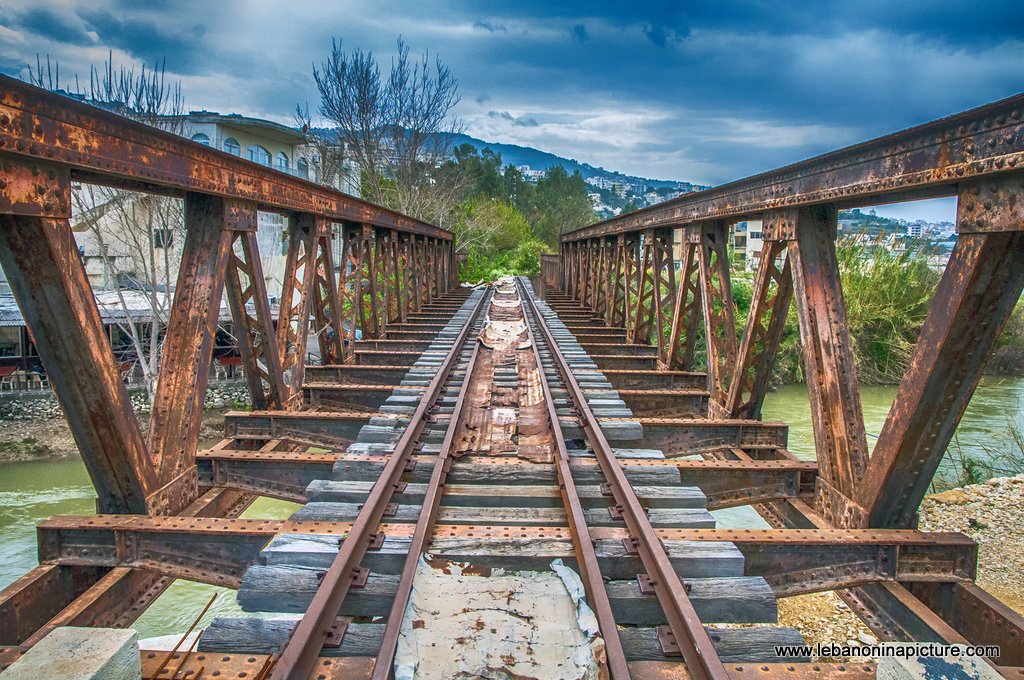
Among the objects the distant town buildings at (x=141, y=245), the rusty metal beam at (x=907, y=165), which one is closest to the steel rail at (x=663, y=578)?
the rusty metal beam at (x=907, y=165)

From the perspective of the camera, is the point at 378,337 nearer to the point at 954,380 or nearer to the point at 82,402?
the point at 82,402

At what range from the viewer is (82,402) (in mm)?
3496

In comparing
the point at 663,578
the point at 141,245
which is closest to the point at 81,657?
the point at 663,578

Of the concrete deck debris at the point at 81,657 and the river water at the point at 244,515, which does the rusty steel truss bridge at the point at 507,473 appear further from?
the river water at the point at 244,515

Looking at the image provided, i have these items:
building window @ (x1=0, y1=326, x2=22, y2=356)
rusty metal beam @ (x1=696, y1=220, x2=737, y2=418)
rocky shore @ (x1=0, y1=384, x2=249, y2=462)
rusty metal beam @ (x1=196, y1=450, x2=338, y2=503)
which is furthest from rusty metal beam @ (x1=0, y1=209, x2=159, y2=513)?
building window @ (x1=0, y1=326, x2=22, y2=356)

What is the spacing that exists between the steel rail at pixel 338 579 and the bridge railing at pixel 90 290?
1.51 meters

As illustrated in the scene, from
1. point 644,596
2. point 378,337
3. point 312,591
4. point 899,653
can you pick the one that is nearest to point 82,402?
point 312,591

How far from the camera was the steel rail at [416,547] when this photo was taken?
249 centimetres

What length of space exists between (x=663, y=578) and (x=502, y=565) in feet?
3.01

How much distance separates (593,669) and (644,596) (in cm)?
65

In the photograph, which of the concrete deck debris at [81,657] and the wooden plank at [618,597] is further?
the wooden plank at [618,597]

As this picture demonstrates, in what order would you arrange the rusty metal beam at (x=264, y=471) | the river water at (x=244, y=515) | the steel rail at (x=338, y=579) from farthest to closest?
the river water at (x=244, y=515) → the rusty metal beam at (x=264, y=471) → the steel rail at (x=338, y=579)

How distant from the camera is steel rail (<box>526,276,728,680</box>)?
8.19ft

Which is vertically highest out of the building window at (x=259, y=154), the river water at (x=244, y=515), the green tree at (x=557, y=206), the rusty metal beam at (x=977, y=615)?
the green tree at (x=557, y=206)
